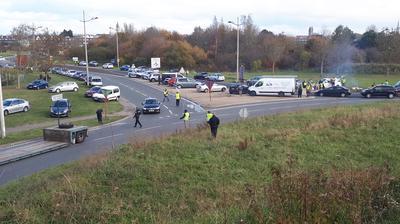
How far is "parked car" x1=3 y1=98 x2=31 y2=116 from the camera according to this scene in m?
38.5

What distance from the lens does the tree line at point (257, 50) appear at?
99.1m

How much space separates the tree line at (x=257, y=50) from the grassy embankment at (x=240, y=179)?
7333cm

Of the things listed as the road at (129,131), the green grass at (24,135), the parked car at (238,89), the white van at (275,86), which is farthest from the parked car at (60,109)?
the white van at (275,86)

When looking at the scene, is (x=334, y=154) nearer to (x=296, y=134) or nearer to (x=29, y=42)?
(x=296, y=134)

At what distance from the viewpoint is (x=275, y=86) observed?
51.2m

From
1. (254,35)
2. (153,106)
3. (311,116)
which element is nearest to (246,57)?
(254,35)

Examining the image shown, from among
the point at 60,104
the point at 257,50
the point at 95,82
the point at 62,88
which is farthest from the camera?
the point at 257,50

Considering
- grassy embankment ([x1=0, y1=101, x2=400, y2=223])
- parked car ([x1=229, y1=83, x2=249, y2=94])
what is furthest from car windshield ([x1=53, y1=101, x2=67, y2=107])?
parked car ([x1=229, y1=83, x2=249, y2=94])

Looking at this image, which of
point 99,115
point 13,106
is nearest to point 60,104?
point 13,106

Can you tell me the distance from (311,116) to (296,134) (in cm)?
691

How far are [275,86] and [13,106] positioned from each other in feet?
92.0

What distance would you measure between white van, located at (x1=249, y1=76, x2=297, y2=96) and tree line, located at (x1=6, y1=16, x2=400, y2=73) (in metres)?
45.4

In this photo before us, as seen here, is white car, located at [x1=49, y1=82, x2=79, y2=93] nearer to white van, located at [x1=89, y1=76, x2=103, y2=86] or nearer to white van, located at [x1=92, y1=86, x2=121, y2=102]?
white van, located at [x1=89, y1=76, x2=103, y2=86]

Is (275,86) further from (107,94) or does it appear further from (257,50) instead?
(257,50)
